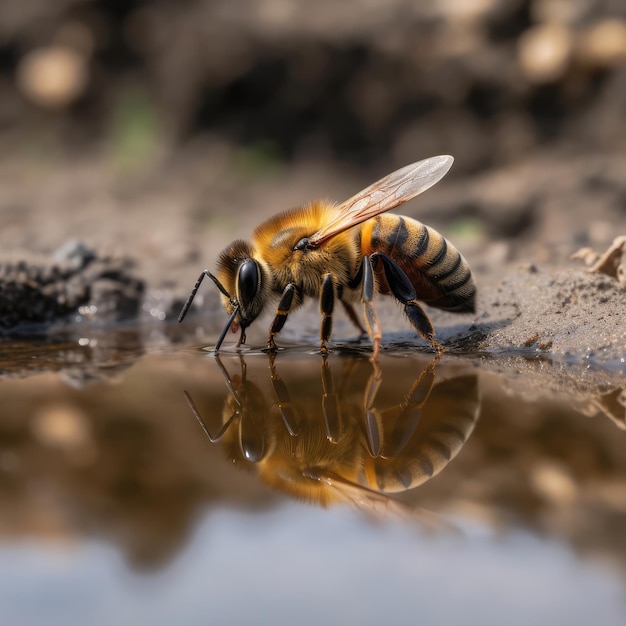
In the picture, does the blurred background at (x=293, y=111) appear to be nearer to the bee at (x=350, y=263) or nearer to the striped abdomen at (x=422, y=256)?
the bee at (x=350, y=263)

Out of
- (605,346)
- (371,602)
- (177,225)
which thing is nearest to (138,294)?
(177,225)

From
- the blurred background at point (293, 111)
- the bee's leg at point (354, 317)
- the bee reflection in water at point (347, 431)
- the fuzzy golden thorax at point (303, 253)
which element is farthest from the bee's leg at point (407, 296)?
the blurred background at point (293, 111)

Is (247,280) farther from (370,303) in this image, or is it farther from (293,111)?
(293,111)

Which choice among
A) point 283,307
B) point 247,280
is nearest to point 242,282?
point 247,280

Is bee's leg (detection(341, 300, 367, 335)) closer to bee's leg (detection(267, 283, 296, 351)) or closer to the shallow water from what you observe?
bee's leg (detection(267, 283, 296, 351))

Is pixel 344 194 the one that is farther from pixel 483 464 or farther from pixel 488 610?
pixel 488 610

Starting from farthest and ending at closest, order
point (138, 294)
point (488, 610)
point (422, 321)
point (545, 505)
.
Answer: point (138, 294), point (422, 321), point (545, 505), point (488, 610)
